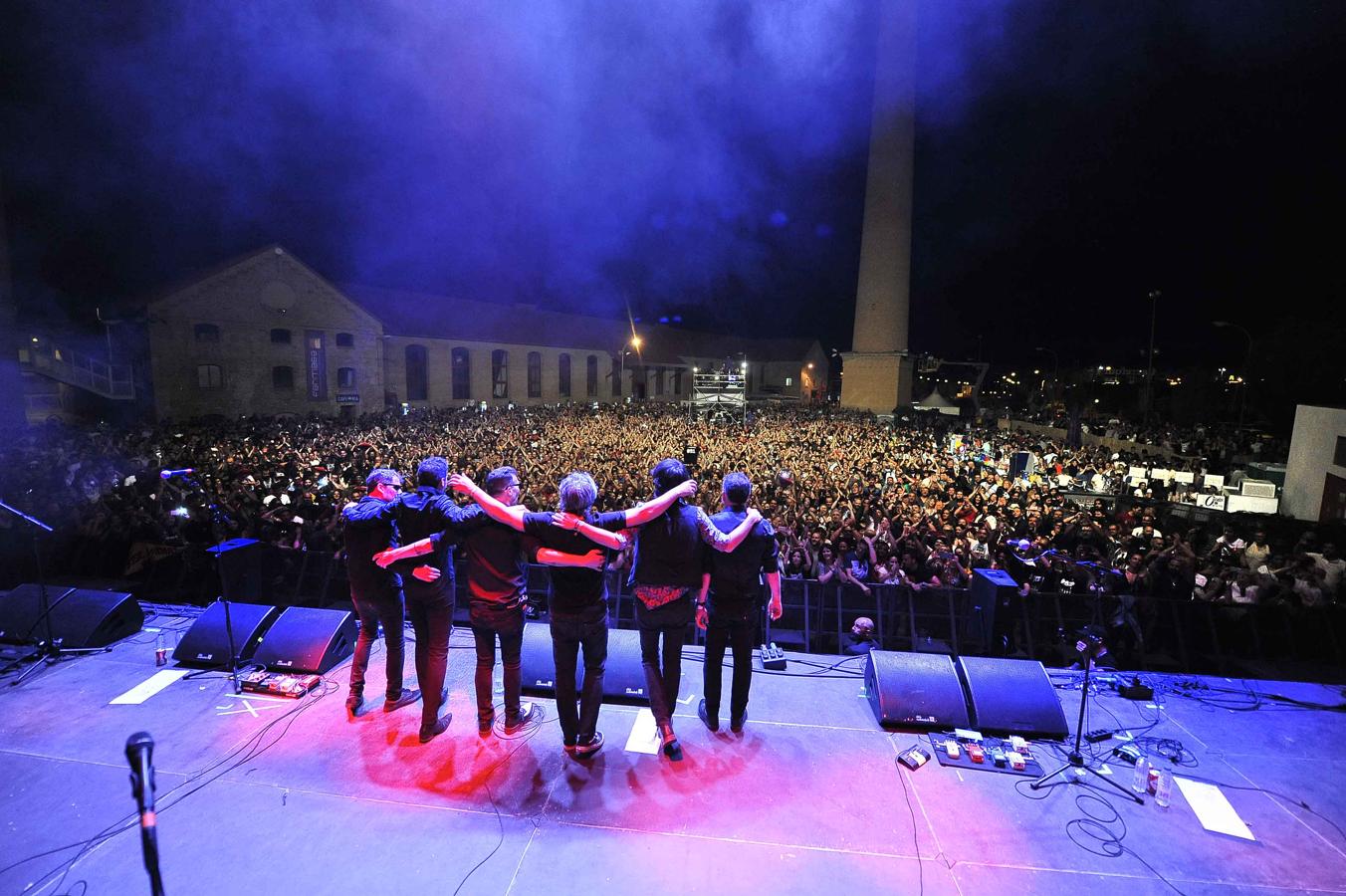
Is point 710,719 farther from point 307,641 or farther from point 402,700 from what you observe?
point 307,641

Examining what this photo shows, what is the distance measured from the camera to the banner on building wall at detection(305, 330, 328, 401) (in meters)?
28.0

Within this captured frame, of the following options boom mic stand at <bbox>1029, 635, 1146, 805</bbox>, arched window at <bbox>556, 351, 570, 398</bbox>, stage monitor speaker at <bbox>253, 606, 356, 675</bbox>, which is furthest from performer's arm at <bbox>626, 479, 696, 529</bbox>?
arched window at <bbox>556, 351, 570, 398</bbox>

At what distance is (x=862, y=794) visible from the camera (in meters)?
3.67

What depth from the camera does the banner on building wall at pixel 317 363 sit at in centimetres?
2797

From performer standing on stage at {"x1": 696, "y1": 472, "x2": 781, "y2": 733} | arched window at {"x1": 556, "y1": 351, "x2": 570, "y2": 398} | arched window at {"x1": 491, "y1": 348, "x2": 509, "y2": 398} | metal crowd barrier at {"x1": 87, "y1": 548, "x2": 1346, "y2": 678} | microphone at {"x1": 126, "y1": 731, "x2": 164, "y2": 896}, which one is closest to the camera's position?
microphone at {"x1": 126, "y1": 731, "x2": 164, "y2": 896}

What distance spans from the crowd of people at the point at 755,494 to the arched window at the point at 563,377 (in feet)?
79.8

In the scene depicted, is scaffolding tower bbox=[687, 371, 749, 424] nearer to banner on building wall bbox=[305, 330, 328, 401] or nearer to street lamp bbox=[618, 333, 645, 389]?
banner on building wall bbox=[305, 330, 328, 401]

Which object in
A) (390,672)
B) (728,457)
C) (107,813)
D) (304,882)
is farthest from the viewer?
(728,457)

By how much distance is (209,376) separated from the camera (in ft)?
81.1

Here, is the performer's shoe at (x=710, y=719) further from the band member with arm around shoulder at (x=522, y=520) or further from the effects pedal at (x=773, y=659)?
the band member with arm around shoulder at (x=522, y=520)

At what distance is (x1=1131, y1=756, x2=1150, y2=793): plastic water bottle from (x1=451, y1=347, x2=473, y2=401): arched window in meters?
37.4

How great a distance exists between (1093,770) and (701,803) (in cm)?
258

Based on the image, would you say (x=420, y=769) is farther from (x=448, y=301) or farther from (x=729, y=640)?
(x=448, y=301)

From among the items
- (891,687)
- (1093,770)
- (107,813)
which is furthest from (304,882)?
(1093,770)
